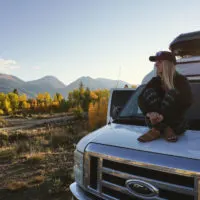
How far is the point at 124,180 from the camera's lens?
7.37 ft

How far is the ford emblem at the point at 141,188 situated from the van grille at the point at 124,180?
0.03 meters

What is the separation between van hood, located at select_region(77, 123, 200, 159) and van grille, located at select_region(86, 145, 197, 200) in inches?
6.6

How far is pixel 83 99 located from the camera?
99.9 meters

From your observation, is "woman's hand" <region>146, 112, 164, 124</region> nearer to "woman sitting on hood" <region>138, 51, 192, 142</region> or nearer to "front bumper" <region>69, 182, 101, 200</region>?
"woman sitting on hood" <region>138, 51, 192, 142</region>

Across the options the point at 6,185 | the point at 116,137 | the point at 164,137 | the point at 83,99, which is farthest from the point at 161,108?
the point at 83,99

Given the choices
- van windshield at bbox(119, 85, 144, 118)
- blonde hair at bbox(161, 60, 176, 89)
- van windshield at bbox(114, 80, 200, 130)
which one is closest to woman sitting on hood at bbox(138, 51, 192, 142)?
blonde hair at bbox(161, 60, 176, 89)

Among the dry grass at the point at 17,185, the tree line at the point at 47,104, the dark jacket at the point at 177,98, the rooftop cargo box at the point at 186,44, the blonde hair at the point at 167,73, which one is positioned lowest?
the tree line at the point at 47,104

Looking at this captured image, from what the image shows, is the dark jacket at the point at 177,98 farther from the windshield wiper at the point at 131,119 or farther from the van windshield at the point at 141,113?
the windshield wiper at the point at 131,119

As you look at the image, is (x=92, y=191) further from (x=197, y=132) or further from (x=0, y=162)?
(x=0, y=162)

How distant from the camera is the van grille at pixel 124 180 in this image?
1873mm

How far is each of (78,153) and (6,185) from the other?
4041 millimetres

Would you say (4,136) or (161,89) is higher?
(161,89)

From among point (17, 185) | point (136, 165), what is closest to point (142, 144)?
point (136, 165)

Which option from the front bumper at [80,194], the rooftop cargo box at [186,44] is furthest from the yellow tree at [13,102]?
the front bumper at [80,194]
